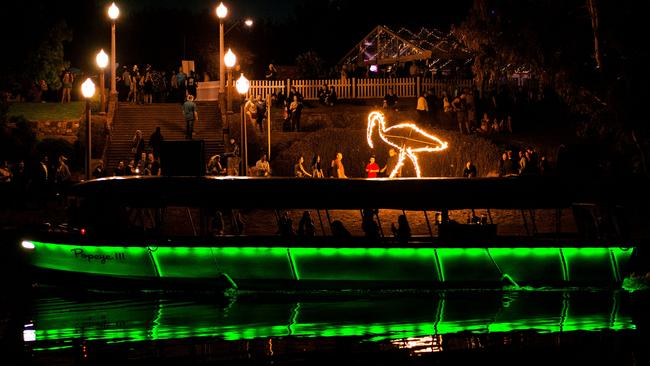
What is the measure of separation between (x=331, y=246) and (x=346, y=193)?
1269 mm

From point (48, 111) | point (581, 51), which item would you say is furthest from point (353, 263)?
point (48, 111)

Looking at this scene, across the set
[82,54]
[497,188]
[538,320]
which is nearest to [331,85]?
[82,54]

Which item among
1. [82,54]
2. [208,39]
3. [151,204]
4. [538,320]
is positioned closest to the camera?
[538,320]

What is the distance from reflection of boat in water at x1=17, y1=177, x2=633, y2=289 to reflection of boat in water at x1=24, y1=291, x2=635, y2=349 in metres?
0.50

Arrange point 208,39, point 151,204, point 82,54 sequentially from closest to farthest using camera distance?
point 151,204, point 82,54, point 208,39

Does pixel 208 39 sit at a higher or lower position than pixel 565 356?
higher

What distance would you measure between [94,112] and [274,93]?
26.6 ft

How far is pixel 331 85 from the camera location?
48.9m

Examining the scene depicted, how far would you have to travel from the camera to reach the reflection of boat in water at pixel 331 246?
83.5ft

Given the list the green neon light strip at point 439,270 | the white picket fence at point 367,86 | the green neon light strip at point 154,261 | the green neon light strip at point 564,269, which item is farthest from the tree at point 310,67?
the green neon light strip at point 564,269

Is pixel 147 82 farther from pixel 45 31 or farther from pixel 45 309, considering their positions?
pixel 45 309

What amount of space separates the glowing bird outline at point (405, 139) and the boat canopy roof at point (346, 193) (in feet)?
38.6

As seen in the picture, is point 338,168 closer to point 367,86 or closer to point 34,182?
point 34,182

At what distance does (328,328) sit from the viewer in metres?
21.6
